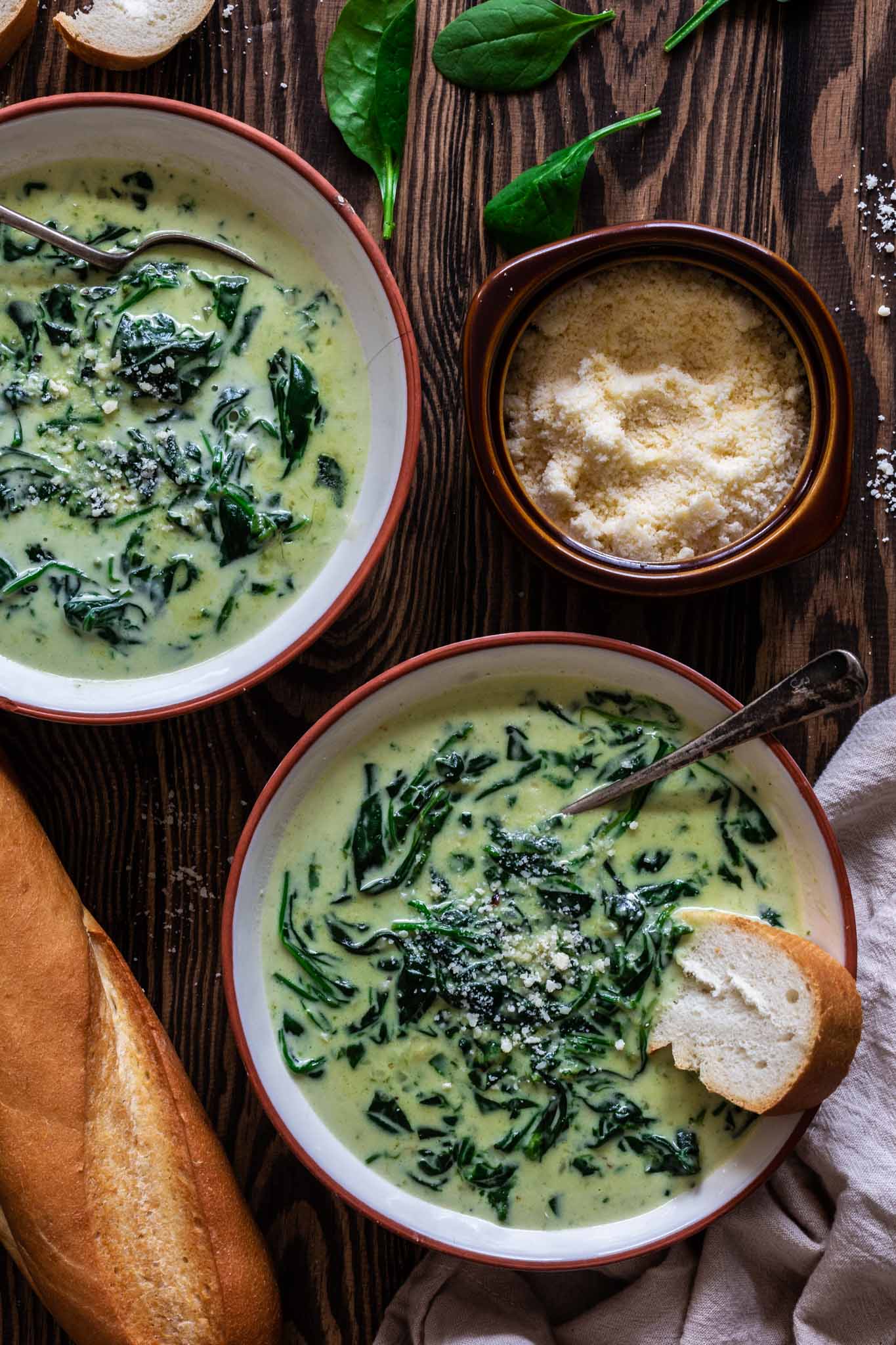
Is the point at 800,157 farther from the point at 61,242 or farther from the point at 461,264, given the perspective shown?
the point at 61,242

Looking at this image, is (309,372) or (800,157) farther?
(800,157)

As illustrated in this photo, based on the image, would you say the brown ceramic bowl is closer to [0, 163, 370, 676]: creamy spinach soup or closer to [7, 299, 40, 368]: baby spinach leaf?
[0, 163, 370, 676]: creamy spinach soup

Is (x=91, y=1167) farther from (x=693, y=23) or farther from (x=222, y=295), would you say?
(x=693, y=23)

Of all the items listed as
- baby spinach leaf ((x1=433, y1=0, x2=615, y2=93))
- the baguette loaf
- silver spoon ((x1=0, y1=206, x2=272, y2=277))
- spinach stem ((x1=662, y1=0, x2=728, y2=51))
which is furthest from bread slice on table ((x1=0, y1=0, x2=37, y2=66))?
the baguette loaf

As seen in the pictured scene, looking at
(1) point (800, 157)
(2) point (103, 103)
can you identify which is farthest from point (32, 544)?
(1) point (800, 157)

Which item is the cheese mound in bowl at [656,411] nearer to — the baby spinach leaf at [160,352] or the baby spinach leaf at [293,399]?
the baby spinach leaf at [293,399]

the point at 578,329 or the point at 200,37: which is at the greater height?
the point at 200,37

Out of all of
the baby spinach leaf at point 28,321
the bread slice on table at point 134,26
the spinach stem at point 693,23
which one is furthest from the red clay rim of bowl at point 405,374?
the spinach stem at point 693,23
